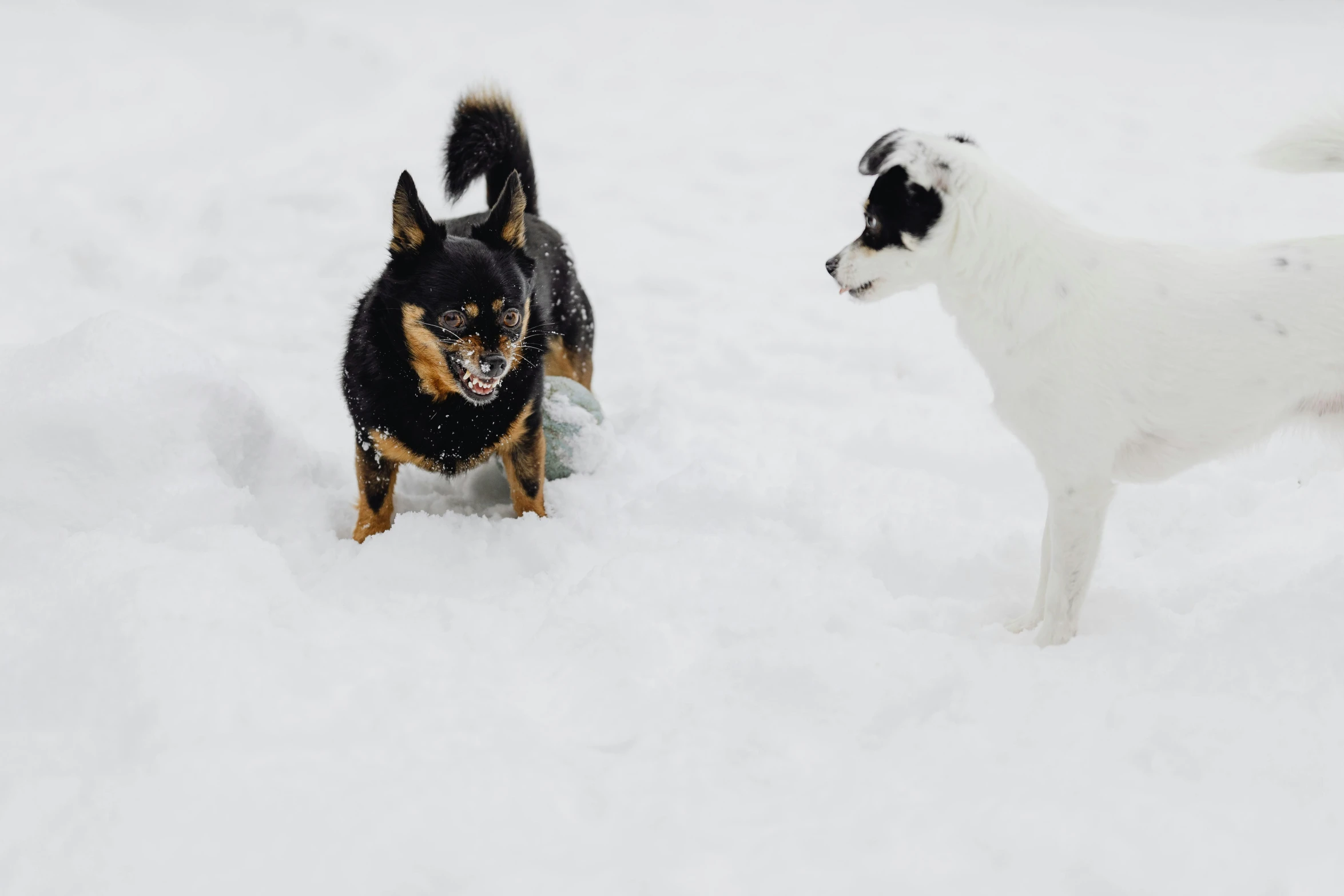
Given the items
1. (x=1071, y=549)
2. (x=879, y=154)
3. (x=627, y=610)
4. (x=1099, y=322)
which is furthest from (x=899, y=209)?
(x=627, y=610)

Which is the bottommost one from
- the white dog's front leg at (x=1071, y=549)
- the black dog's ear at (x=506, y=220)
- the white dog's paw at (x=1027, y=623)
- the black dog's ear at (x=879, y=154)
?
the white dog's paw at (x=1027, y=623)

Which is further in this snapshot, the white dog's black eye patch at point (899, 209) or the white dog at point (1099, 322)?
the white dog's black eye patch at point (899, 209)

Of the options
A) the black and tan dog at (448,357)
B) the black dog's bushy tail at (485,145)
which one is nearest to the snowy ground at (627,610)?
the black and tan dog at (448,357)

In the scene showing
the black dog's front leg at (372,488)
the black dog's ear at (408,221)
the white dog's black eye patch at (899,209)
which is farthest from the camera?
the black dog's front leg at (372,488)

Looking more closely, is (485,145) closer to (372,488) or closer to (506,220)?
(506,220)

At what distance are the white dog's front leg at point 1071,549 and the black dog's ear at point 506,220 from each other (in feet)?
6.66

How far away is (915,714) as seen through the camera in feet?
7.79

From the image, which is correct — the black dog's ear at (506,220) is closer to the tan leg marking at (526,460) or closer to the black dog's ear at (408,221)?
the black dog's ear at (408,221)

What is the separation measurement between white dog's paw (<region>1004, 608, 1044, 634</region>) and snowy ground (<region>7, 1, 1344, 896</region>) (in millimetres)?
148

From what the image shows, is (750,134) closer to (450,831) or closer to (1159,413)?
(1159,413)

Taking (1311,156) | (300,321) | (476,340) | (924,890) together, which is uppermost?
(1311,156)

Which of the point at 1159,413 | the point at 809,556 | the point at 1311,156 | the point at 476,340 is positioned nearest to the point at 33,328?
the point at 476,340

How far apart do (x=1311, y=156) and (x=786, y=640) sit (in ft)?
6.48

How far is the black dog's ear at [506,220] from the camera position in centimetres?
339
